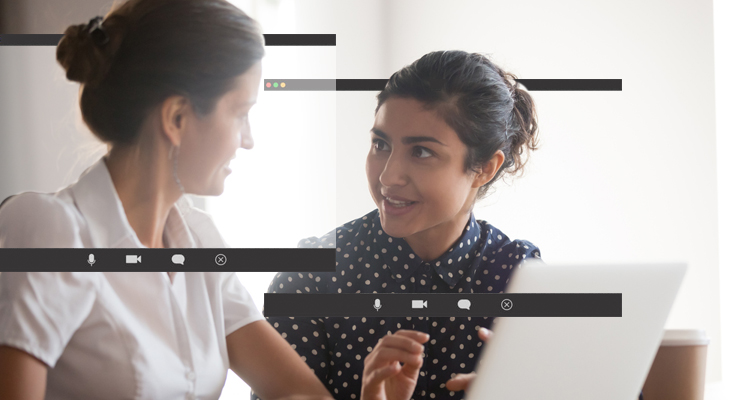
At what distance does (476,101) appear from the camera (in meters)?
0.87

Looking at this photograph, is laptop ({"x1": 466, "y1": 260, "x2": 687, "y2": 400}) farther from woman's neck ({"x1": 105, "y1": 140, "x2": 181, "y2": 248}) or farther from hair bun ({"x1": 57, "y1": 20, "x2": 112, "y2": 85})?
hair bun ({"x1": 57, "y1": 20, "x2": 112, "y2": 85})

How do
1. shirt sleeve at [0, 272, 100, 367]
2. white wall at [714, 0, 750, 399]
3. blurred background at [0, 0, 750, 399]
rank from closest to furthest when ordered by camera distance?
shirt sleeve at [0, 272, 100, 367] → blurred background at [0, 0, 750, 399] → white wall at [714, 0, 750, 399]

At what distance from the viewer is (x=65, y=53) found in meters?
0.74

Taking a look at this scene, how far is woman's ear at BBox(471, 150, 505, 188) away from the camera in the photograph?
0.90m

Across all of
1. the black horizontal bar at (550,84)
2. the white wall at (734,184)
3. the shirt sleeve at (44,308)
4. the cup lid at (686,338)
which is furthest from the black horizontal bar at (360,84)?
the white wall at (734,184)

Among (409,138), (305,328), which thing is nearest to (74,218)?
(305,328)

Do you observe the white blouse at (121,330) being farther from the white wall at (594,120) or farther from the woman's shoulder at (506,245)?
the woman's shoulder at (506,245)

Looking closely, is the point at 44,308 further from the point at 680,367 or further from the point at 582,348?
the point at 680,367

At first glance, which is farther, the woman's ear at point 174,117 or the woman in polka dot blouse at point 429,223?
the woman in polka dot blouse at point 429,223

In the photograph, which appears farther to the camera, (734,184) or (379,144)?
(734,184)

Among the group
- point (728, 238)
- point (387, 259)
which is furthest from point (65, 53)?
point (728, 238)
